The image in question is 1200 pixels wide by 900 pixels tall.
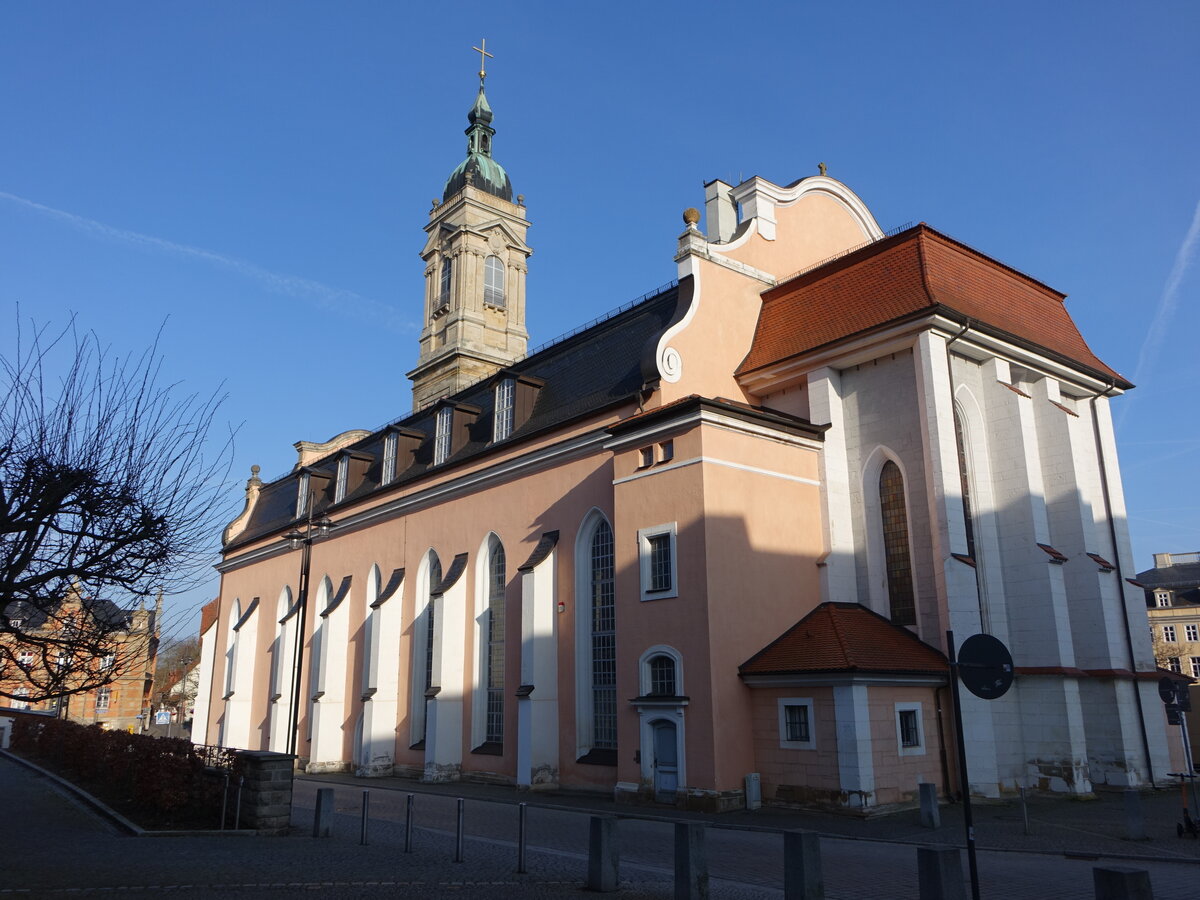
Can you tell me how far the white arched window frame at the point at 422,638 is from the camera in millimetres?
29125

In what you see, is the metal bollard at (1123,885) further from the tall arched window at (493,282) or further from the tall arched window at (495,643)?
the tall arched window at (493,282)

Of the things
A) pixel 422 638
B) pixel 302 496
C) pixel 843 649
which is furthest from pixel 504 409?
pixel 302 496

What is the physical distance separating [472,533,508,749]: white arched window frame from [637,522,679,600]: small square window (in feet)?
22.0

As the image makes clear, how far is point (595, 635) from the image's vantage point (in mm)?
23031

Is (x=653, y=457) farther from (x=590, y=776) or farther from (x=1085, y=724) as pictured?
(x=1085, y=724)

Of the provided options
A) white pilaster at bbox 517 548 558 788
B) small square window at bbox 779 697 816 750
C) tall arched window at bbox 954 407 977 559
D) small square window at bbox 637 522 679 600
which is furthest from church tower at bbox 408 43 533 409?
small square window at bbox 779 697 816 750

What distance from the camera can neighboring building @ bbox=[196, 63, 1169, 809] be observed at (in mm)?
18781

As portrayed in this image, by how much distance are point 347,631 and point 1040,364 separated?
24385 mm

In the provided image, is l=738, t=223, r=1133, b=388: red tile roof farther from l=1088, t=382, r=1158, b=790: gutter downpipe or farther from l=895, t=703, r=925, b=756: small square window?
l=895, t=703, r=925, b=756: small square window

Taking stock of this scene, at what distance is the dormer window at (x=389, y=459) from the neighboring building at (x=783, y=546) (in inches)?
167

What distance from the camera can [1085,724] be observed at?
20.7 meters

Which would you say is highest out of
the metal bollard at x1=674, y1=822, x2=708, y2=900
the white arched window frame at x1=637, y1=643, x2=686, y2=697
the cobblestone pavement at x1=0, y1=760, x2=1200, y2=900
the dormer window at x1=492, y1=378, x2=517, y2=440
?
the dormer window at x1=492, y1=378, x2=517, y2=440

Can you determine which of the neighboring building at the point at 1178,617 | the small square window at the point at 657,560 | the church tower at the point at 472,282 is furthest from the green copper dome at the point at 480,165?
the neighboring building at the point at 1178,617

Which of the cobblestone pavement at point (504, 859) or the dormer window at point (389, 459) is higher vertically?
the dormer window at point (389, 459)
